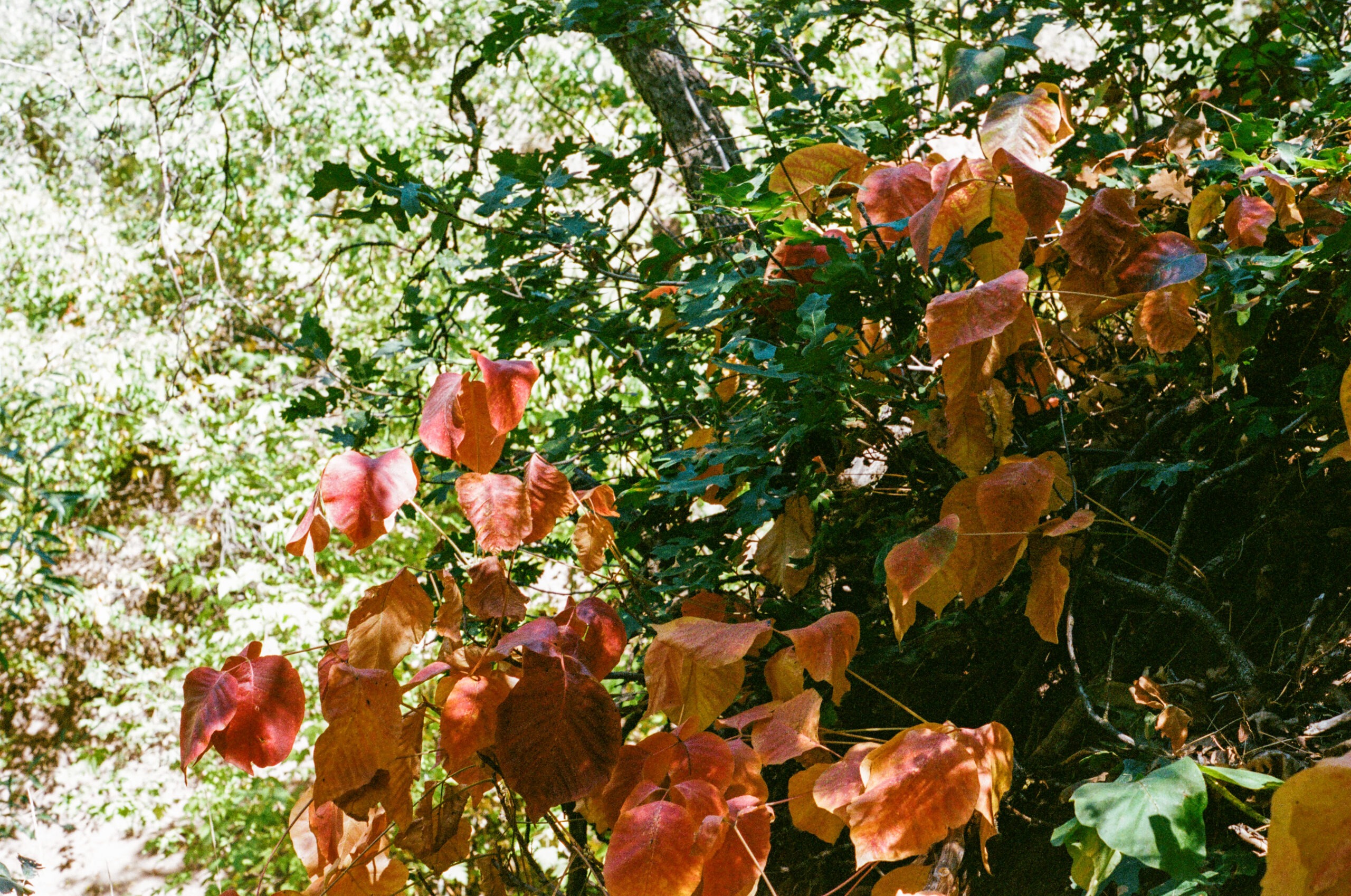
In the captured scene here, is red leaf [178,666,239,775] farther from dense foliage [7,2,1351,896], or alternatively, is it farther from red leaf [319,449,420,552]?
red leaf [319,449,420,552]

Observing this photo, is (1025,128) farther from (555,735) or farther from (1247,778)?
(555,735)

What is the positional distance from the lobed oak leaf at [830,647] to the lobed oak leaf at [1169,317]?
0.43 m

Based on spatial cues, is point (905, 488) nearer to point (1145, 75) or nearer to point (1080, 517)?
point (1080, 517)

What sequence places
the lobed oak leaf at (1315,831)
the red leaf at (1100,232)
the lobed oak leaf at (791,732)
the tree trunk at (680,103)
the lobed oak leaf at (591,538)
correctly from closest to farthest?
the lobed oak leaf at (1315,831), the lobed oak leaf at (791,732), the red leaf at (1100,232), the lobed oak leaf at (591,538), the tree trunk at (680,103)

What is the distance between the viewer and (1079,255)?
876 mm

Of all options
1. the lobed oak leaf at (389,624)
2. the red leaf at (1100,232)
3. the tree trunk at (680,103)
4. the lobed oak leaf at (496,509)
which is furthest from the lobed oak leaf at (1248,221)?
the tree trunk at (680,103)

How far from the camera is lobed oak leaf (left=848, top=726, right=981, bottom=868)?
2.10 feet

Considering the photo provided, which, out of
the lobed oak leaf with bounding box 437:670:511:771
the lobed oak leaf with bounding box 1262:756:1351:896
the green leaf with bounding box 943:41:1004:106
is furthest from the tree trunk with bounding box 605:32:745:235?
the lobed oak leaf with bounding box 1262:756:1351:896

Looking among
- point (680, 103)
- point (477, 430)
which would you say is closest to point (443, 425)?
point (477, 430)

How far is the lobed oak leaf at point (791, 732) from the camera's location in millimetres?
762

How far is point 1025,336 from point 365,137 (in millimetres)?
4214

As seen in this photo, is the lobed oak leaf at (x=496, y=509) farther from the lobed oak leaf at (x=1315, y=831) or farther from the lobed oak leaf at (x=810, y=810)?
the lobed oak leaf at (x=1315, y=831)

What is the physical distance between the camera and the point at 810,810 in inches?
31.3

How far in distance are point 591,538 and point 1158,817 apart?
1.92 feet
